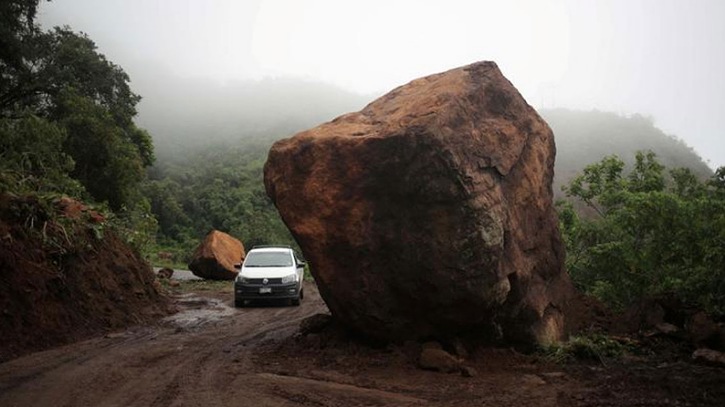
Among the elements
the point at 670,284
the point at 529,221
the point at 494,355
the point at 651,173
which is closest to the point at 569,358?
the point at 494,355

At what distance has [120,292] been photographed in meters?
12.7

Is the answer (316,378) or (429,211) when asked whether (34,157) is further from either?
(429,211)

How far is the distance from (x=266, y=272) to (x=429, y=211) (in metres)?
8.97

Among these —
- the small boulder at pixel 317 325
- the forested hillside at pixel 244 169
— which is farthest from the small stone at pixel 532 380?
the forested hillside at pixel 244 169

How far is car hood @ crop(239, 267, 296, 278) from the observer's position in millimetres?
15562

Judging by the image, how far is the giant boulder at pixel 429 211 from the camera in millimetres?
7684

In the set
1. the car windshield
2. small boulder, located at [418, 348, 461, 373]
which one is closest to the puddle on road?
the car windshield

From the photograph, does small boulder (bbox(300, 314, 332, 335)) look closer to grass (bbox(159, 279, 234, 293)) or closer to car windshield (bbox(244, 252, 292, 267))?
car windshield (bbox(244, 252, 292, 267))

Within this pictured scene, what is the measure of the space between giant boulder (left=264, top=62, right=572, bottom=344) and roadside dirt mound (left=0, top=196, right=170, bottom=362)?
468cm

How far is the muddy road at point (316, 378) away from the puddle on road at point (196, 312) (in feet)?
8.47

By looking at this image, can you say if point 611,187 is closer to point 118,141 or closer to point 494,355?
point 494,355

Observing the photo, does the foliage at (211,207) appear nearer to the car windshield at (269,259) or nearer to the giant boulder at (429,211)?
the car windshield at (269,259)

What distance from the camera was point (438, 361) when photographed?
766 cm

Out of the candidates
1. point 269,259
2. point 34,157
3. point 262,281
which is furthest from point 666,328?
point 34,157
